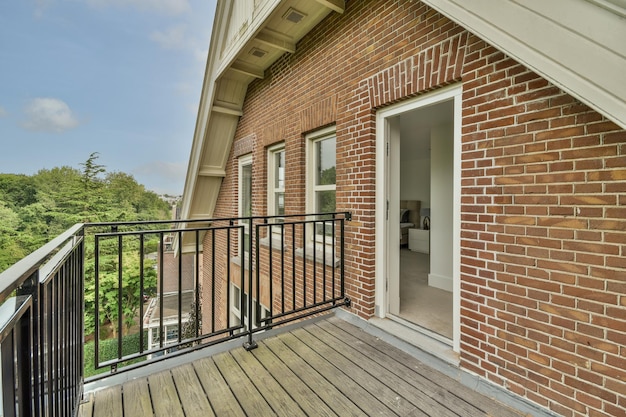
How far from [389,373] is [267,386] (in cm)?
83

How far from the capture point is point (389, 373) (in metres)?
1.89

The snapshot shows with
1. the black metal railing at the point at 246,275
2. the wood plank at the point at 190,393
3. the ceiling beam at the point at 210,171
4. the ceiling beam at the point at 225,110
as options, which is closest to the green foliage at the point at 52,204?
the black metal railing at the point at 246,275

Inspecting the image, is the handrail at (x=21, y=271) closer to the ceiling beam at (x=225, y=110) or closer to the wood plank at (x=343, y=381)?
the wood plank at (x=343, y=381)

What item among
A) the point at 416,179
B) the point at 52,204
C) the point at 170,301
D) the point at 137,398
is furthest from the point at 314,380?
the point at 52,204

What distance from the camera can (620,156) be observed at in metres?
1.29

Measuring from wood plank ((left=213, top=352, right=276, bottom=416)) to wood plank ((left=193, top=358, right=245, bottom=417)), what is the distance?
0.10 feet

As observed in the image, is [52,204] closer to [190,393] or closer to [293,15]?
[293,15]

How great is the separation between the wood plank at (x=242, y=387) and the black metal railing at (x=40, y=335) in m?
0.80

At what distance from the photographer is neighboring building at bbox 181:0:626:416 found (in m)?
1.29

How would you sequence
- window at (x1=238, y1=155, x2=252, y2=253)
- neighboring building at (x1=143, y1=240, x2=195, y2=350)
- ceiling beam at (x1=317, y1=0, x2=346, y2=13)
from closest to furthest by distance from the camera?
ceiling beam at (x1=317, y1=0, x2=346, y2=13) < window at (x1=238, y1=155, x2=252, y2=253) < neighboring building at (x1=143, y1=240, x2=195, y2=350)

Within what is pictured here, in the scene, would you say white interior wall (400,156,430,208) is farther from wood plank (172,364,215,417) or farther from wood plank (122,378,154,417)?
wood plank (122,378,154,417)

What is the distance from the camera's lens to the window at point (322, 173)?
3.34 metres

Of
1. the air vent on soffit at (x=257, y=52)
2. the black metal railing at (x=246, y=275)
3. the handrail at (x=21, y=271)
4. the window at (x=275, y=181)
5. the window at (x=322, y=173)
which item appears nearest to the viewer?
the handrail at (x=21, y=271)

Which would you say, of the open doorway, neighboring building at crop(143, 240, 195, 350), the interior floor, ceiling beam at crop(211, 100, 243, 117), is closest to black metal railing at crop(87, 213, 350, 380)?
Result: the interior floor
